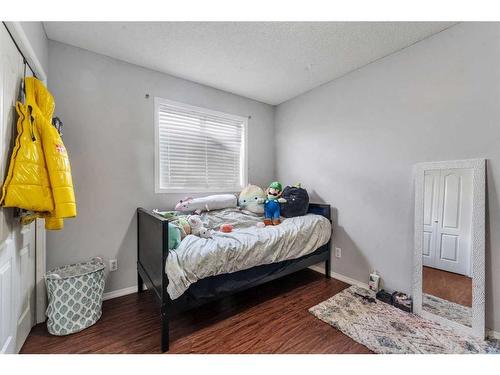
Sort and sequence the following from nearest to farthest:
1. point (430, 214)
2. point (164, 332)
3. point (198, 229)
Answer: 1. point (164, 332)
2. point (430, 214)
3. point (198, 229)

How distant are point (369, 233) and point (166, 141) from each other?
2.42 m

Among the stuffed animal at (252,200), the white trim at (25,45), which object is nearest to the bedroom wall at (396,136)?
the stuffed animal at (252,200)

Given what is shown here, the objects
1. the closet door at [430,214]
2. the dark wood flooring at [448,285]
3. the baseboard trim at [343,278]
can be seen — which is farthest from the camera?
the baseboard trim at [343,278]

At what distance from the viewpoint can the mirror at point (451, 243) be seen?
153cm

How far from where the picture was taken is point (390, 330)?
1577 mm

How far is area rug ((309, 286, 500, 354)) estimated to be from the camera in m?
1.41

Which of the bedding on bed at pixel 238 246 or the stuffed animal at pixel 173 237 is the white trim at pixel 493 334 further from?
the stuffed animal at pixel 173 237

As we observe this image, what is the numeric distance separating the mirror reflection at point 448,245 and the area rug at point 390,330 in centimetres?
16

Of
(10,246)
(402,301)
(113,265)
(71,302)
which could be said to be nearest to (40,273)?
(71,302)

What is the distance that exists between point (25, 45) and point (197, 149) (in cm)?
157

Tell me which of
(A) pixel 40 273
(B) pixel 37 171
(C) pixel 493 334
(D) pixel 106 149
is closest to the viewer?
(B) pixel 37 171

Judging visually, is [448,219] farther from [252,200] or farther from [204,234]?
[204,234]

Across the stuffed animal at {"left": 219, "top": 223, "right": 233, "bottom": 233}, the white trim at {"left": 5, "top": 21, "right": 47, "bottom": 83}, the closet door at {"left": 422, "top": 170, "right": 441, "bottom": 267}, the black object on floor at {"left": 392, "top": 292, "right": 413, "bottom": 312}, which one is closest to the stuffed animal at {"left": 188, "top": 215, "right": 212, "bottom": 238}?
the stuffed animal at {"left": 219, "top": 223, "right": 233, "bottom": 233}

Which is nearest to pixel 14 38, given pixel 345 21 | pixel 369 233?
pixel 345 21
